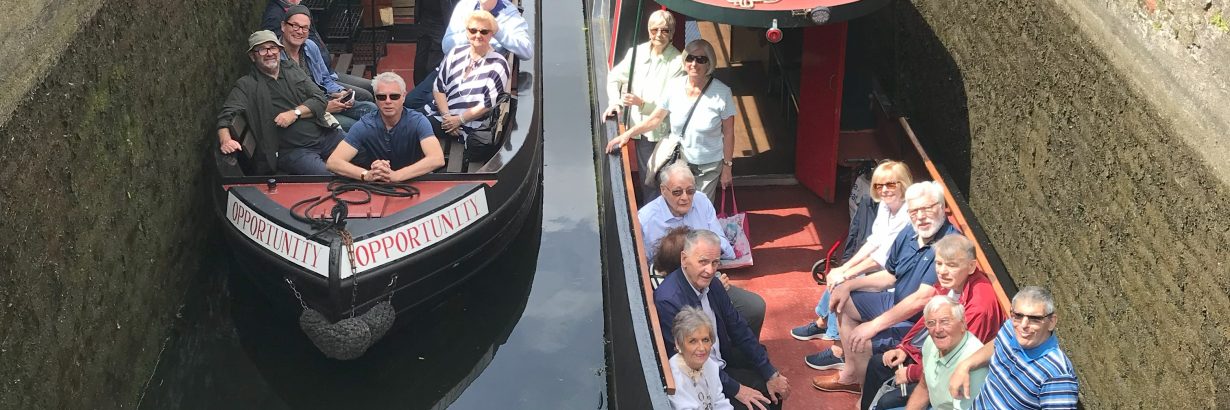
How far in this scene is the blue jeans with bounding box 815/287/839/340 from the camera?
18.1ft

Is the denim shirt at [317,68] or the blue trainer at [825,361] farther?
the denim shirt at [317,68]

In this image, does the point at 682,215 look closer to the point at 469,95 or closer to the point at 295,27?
the point at 469,95

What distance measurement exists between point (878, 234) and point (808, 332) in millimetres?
601

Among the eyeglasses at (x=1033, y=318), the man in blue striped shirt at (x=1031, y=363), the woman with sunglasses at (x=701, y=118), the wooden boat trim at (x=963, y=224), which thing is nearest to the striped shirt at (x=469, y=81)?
the woman with sunglasses at (x=701, y=118)

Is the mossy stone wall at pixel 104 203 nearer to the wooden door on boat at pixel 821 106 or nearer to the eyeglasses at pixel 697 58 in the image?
the eyeglasses at pixel 697 58

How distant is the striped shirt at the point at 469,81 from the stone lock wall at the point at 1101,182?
2649 mm

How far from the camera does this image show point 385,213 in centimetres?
625

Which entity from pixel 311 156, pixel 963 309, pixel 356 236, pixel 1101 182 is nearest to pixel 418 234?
pixel 356 236

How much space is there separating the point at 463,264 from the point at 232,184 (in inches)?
51.9

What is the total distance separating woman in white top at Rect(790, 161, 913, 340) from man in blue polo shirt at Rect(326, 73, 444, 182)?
2.25 metres

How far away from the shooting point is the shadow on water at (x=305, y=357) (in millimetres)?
6488

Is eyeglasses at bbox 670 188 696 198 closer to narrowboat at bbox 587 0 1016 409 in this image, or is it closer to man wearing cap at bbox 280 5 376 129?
narrowboat at bbox 587 0 1016 409

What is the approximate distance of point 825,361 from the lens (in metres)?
5.33

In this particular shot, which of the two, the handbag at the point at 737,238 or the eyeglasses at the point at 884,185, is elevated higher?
the eyeglasses at the point at 884,185
